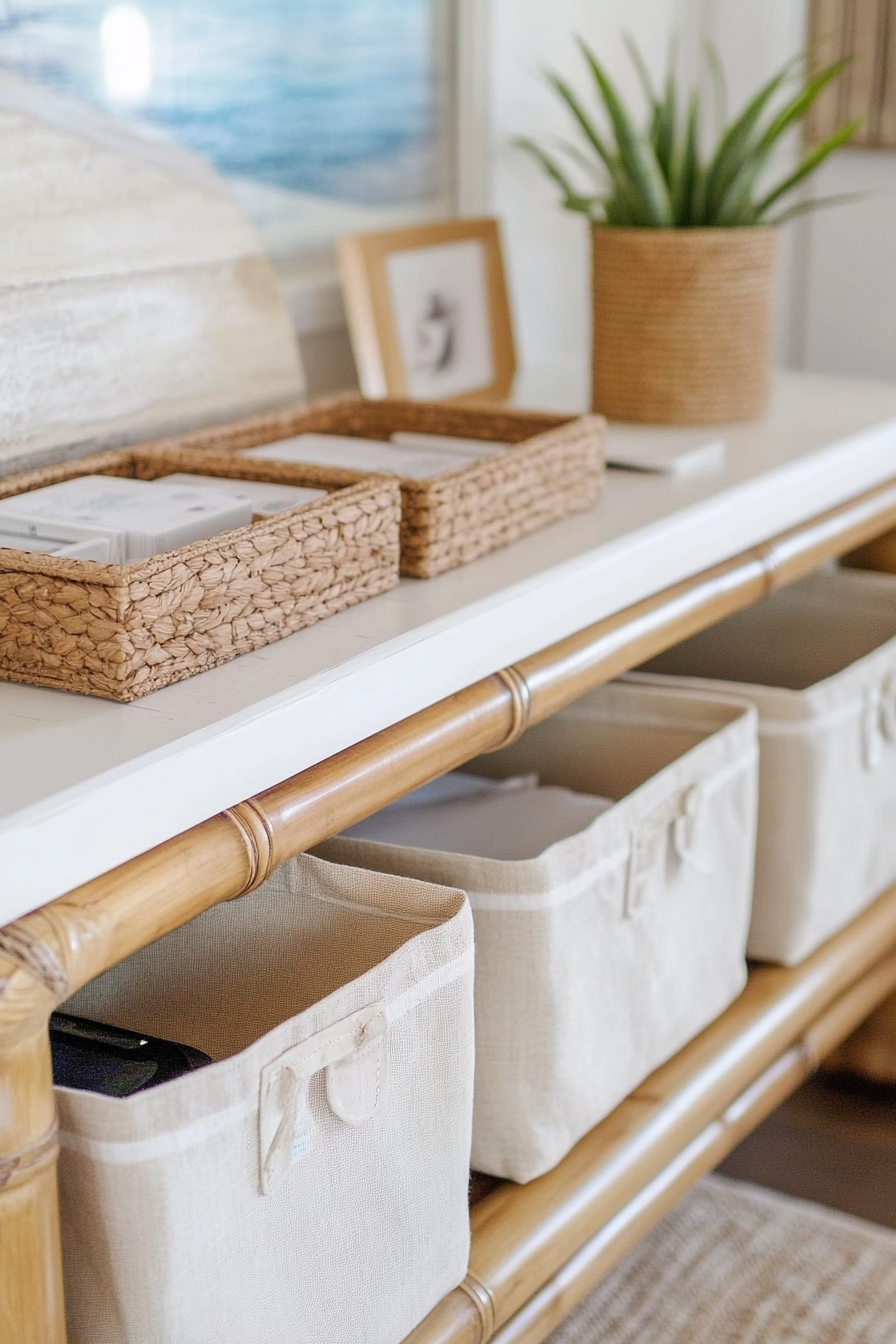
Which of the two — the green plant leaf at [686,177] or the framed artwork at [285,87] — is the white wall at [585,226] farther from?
the green plant leaf at [686,177]

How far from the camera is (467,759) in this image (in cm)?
83

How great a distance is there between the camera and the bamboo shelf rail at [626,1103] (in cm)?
59

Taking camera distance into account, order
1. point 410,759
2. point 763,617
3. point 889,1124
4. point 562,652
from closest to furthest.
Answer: point 410,759, point 562,652, point 763,617, point 889,1124

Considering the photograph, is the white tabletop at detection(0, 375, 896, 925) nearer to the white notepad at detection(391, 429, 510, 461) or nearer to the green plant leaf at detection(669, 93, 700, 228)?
the white notepad at detection(391, 429, 510, 461)

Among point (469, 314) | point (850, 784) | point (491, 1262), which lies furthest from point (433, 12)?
point (491, 1262)

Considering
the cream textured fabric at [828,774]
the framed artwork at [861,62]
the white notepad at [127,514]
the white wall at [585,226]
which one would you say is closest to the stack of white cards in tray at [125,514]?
the white notepad at [127,514]

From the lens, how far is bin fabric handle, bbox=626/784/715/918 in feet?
3.02

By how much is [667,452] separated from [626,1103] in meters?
0.44

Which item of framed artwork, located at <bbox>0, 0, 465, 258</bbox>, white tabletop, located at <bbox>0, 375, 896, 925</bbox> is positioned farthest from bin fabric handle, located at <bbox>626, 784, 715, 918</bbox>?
framed artwork, located at <bbox>0, 0, 465, 258</bbox>

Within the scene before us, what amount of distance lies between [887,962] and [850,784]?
0.30 m

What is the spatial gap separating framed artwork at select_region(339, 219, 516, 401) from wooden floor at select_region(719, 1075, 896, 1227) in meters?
0.72

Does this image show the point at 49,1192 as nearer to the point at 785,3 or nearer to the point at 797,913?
the point at 797,913

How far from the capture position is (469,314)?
1.47 metres

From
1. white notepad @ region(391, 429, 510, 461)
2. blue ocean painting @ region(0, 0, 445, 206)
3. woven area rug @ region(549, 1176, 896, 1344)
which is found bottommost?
woven area rug @ region(549, 1176, 896, 1344)
